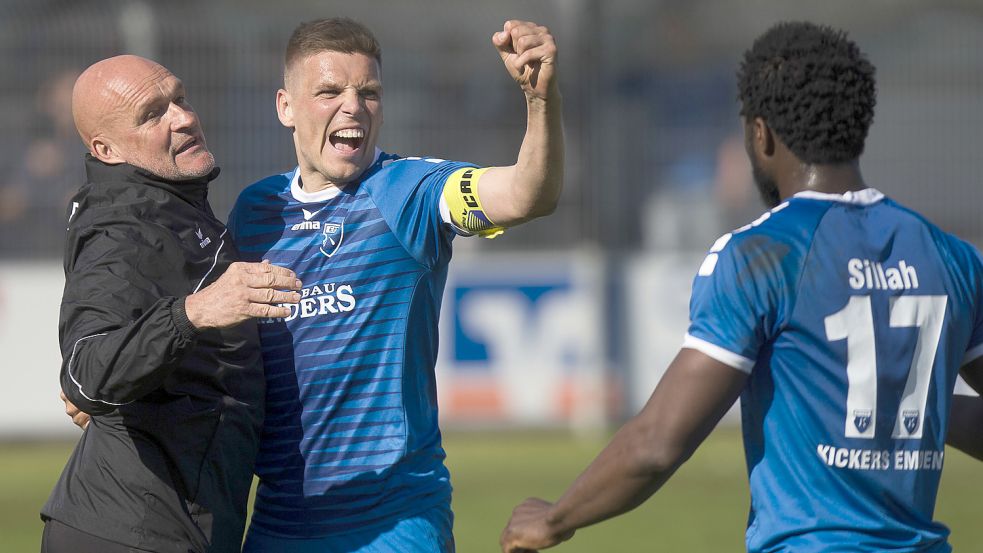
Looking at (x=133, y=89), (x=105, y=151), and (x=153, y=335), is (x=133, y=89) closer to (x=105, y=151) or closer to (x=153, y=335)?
(x=105, y=151)

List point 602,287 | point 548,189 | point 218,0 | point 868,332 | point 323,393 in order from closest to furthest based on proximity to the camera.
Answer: point 868,332 → point 548,189 → point 323,393 → point 602,287 → point 218,0

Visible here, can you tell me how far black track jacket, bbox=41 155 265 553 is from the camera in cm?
340

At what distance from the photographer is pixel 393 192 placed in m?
4.09

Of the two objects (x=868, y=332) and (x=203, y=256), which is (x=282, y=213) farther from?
(x=868, y=332)

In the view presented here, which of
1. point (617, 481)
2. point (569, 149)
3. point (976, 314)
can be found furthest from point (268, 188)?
point (569, 149)

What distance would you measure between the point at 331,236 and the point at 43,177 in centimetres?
967


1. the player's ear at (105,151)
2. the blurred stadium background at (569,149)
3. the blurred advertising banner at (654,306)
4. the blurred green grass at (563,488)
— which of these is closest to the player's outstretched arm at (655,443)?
the player's ear at (105,151)

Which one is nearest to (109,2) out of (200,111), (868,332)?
(200,111)

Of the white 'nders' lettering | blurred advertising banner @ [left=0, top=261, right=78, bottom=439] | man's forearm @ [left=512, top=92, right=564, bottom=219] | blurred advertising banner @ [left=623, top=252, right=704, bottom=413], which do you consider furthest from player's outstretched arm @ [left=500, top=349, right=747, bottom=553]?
blurred advertising banner @ [left=0, top=261, right=78, bottom=439]

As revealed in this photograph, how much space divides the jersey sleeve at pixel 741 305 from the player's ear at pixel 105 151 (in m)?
1.83

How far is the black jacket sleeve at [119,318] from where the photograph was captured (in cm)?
328

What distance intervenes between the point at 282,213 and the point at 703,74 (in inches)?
379

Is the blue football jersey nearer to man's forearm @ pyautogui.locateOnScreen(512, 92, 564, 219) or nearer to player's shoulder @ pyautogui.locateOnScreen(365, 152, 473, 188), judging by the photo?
player's shoulder @ pyautogui.locateOnScreen(365, 152, 473, 188)

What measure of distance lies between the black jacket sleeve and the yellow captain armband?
830 millimetres
